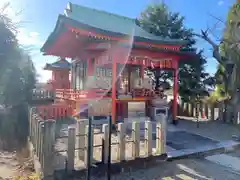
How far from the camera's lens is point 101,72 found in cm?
990

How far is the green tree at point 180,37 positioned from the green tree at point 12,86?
819cm

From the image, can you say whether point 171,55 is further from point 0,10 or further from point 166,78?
point 0,10

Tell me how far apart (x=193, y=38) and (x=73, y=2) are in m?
8.63

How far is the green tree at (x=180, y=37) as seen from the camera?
1289cm

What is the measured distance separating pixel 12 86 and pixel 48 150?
5.78 metres

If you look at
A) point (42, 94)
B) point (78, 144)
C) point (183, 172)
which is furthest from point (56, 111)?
point (183, 172)

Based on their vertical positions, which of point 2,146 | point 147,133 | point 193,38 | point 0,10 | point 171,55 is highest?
point 193,38

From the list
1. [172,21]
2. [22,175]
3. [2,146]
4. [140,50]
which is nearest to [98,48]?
[140,50]

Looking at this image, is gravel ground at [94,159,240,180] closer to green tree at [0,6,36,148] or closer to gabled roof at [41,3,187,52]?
green tree at [0,6,36,148]

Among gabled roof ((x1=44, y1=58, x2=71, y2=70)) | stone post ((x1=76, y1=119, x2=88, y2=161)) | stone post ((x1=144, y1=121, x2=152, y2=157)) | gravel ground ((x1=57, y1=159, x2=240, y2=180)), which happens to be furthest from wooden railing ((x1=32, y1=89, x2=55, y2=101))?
gravel ground ((x1=57, y1=159, x2=240, y2=180))

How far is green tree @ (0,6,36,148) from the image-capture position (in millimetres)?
6820

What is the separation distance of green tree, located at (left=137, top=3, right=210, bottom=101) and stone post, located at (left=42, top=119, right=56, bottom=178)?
412 inches

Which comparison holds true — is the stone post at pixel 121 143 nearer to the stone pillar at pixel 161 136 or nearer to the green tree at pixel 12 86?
the stone pillar at pixel 161 136

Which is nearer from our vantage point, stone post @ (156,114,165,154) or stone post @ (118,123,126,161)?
stone post @ (118,123,126,161)
